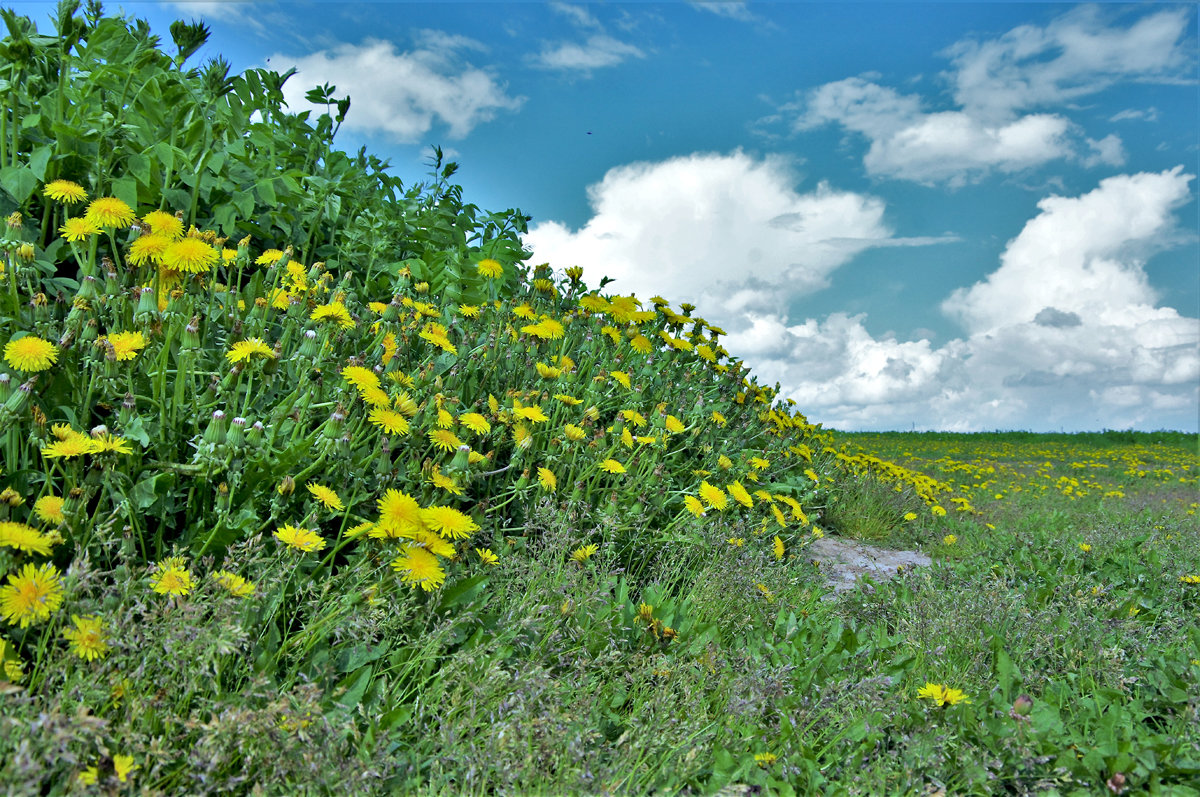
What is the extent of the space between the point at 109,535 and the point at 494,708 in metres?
1.13

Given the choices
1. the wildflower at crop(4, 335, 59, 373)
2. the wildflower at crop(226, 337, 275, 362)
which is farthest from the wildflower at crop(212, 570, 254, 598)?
the wildflower at crop(4, 335, 59, 373)

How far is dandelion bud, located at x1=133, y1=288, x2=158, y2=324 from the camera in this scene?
231cm

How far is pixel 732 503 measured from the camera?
406cm

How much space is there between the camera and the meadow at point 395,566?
1.67m

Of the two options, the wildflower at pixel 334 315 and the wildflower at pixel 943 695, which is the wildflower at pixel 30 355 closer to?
the wildflower at pixel 334 315

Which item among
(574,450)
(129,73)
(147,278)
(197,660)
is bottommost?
(197,660)

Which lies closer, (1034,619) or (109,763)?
(109,763)

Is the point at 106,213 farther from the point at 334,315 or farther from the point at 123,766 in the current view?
the point at 123,766

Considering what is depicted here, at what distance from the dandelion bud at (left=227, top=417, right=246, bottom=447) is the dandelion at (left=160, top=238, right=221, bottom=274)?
0.67m

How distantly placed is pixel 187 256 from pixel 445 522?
1237 millimetres

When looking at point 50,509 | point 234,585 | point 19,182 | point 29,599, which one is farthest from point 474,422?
point 19,182

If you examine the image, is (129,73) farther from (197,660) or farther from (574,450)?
(197,660)

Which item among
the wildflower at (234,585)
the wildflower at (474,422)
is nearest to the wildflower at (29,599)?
the wildflower at (234,585)

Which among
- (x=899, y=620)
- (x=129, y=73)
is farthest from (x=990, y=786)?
(x=129, y=73)
